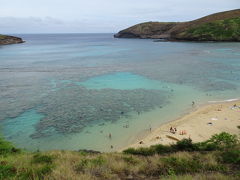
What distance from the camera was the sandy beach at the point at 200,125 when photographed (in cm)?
2025

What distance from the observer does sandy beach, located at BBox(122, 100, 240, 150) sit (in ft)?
66.4

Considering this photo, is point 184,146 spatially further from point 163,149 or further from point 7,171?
point 7,171

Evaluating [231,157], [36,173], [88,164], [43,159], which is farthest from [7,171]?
[231,157]

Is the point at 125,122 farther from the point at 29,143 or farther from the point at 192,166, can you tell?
the point at 192,166

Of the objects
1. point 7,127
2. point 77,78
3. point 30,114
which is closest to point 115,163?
point 7,127

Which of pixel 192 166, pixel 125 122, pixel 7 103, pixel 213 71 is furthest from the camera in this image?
pixel 213 71

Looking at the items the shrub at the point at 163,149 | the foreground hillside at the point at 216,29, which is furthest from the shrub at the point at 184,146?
the foreground hillside at the point at 216,29

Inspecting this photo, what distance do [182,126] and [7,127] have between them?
18.2 metres

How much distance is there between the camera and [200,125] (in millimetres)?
23062

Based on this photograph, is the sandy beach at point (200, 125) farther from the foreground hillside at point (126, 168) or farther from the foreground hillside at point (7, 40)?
the foreground hillside at point (7, 40)

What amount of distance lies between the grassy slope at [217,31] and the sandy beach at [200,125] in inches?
4274

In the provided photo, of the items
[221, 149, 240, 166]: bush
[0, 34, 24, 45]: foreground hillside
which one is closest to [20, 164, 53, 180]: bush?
[221, 149, 240, 166]: bush

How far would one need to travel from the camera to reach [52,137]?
2131 centimetres

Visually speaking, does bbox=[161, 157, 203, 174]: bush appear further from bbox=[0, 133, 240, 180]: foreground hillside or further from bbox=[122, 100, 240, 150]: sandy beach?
bbox=[122, 100, 240, 150]: sandy beach
